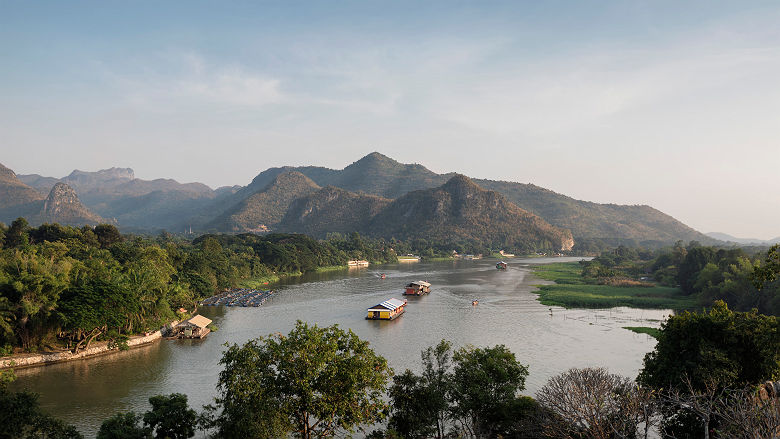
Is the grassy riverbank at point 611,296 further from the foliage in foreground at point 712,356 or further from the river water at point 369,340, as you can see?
the foliage in foreground at point 712,356

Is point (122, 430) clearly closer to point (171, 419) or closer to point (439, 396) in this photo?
point (171, 419)

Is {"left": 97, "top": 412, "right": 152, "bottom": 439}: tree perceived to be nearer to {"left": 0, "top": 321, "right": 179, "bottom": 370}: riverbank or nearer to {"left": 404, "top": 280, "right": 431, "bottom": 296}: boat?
{"left": 0, "top": 321, "right": 179, "bottom": 370}: riverbank

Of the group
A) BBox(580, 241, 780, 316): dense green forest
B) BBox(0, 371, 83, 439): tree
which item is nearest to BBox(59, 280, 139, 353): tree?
BBox(0, 371, 83, 439): tree

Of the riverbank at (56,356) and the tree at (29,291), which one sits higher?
the tree at (29,291)

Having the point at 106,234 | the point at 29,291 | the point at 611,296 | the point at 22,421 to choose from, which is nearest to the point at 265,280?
the point at 106,234

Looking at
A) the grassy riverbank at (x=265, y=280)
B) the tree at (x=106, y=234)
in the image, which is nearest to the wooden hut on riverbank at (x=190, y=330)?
the tree at (x=106, y=234)

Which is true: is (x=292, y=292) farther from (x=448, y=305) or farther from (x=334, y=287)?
(x=448, y=305)

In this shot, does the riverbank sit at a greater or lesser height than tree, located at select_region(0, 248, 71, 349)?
lesser
